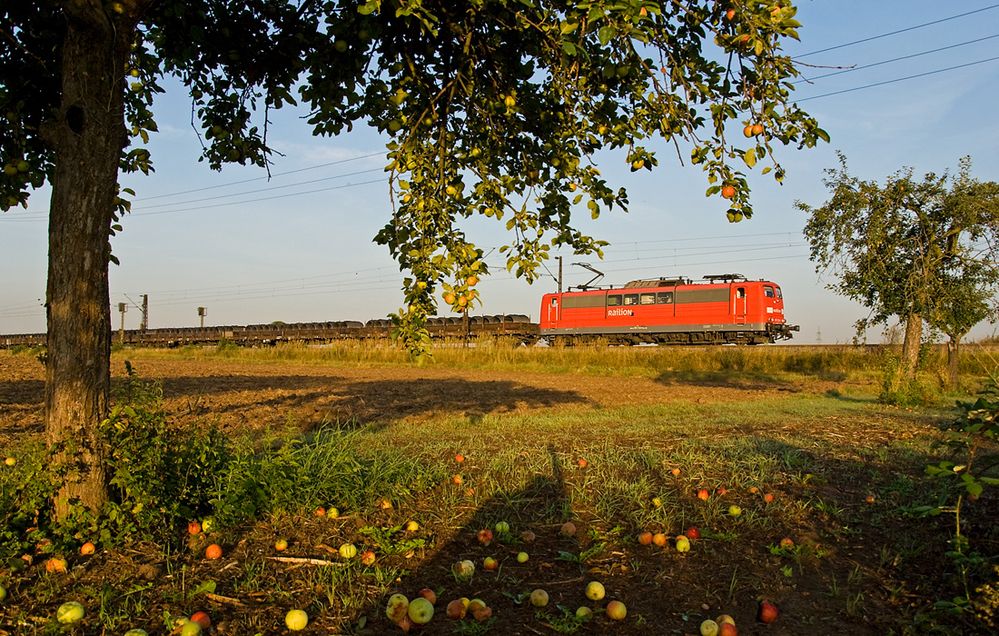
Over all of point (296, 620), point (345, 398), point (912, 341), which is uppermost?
point (912, 341)

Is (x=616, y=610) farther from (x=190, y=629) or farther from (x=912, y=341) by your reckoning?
(x=912, y=341)

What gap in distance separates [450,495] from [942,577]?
226cm

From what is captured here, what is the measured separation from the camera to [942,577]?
8.61 ft

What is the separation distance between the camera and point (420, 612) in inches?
88.4

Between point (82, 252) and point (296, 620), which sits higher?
point (82, 252)

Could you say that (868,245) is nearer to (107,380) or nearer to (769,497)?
(769,497)

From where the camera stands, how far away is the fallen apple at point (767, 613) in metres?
2.32

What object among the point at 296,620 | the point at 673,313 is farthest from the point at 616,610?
the point at 673,313

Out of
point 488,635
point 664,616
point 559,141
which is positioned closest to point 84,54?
point 559,141

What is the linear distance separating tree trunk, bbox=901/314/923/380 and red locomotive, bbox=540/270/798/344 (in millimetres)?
17376

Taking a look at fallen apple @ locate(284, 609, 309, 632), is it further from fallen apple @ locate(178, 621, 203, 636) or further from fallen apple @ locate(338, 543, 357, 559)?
fallen apple @ locate(338, 543, 357, 559)

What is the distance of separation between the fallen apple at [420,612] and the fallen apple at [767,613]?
46.7 inches

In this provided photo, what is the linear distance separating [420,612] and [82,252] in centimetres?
229

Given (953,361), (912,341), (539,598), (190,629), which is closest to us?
(190,629)
